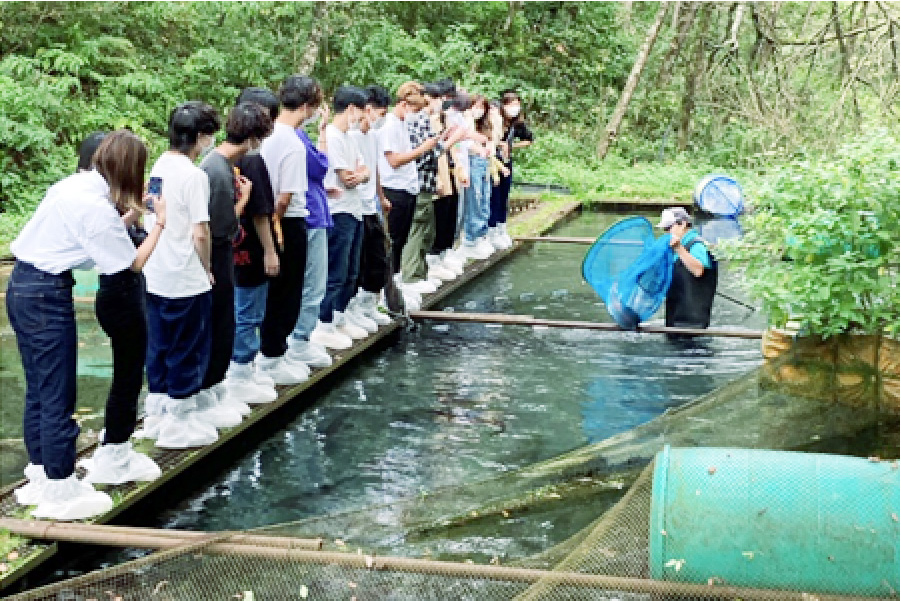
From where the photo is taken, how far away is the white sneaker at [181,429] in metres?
4.65

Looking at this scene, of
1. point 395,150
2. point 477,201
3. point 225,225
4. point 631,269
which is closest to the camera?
point 225,225

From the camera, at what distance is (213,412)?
16.2ft

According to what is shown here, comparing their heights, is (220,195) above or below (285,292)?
above

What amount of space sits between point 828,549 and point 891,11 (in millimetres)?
11858

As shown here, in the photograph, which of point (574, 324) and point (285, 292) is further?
point (574, 324)

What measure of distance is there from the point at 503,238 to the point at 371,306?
3.80m

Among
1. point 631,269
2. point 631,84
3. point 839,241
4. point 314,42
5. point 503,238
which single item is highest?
point 314,42

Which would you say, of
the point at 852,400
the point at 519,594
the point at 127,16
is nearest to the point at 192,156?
the point at 519,594

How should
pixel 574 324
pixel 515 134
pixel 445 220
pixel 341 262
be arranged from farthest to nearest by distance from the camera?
pixel 515 134
pixel 445 220
pixel 574 324
pixel 341 262

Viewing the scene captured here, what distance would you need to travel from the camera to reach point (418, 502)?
3982mm

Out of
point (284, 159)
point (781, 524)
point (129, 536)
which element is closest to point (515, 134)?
point (284, 159)

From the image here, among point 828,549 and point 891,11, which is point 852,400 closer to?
point 828,549

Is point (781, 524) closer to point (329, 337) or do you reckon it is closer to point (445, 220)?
point (329, 337)

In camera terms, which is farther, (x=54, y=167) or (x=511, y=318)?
(x=54, y=167)
